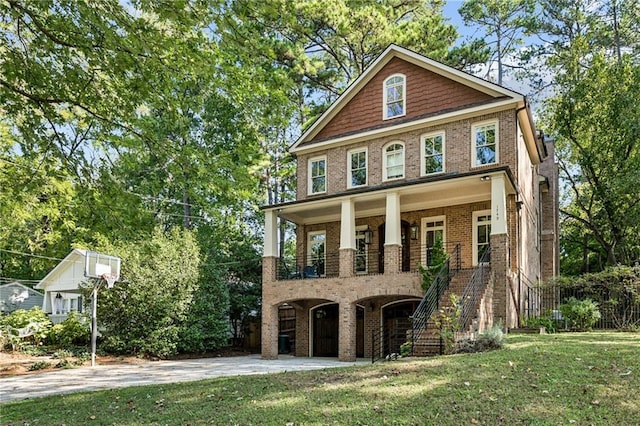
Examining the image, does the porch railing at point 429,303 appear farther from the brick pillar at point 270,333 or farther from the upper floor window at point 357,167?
the brick pillar at point 270,333

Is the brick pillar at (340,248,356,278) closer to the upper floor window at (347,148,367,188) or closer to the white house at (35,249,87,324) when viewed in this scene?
the upper floor window at (347,148,367,188)

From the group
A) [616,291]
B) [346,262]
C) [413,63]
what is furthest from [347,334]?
[413,63]

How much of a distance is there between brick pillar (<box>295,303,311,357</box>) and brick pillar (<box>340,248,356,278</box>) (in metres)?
3.61

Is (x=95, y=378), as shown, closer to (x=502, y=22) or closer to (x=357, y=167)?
(x=357, y=167)

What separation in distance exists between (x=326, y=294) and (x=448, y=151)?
6264 mm

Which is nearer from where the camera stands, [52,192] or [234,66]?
[234,66]

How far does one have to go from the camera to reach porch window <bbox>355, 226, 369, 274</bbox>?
63.4ft

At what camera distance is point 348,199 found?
17.0 m

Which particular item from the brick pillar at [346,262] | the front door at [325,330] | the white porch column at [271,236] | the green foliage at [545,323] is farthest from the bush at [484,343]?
the front door at [325,330]

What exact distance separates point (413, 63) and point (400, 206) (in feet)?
17.6

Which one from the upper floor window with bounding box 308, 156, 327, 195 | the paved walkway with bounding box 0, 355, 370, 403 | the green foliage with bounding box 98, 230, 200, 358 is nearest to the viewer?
the paved walkway with bounding box 0, 355, 370, 403

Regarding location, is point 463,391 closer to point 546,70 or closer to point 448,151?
point 448,151

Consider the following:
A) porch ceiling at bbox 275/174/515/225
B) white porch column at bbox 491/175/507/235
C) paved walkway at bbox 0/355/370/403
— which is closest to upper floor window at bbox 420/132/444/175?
porch ceiling at bbox 275/174/515/225

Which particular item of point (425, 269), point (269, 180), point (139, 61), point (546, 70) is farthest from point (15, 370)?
point (546, 70)
